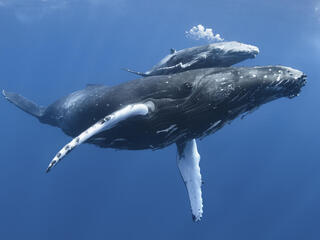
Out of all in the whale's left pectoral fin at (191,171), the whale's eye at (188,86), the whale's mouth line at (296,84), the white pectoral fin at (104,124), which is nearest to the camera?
the white pectoral fin at (104,124)

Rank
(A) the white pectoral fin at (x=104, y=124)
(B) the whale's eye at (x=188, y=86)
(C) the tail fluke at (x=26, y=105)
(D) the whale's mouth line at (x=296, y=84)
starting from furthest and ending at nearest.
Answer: (C) the tail fluke at (x=26, y=105), (B) the whale's eye at (x=188, y=86), (D) the whale's mouth line at (x=296, y=84), (A) the white pectoral fin at (x=104, y=124)

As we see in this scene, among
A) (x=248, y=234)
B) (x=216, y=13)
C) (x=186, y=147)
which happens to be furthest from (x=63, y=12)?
(x=186, y=147)

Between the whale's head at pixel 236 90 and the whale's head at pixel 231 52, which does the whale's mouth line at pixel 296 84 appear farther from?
the whale's head at pixel 231 52

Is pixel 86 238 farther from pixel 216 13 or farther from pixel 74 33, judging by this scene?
pixel 74 33

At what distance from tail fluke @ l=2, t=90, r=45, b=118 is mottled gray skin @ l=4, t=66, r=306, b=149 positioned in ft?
27.2

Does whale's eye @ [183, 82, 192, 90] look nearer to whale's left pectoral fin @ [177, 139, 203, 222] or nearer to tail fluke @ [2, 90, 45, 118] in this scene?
whale's left pectoral fin @ [177, 139, 203, 222]

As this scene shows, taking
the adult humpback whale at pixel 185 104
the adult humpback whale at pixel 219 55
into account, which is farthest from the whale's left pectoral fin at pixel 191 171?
the adult humpback whale at pixel 219 55

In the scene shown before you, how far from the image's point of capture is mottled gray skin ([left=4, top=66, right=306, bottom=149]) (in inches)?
229

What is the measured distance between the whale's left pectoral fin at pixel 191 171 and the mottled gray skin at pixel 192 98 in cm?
109

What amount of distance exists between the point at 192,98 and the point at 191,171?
8.61ft

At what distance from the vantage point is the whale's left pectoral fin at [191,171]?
7887mm

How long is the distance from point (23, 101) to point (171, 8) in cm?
2979

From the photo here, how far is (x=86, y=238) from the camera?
82.8 ft

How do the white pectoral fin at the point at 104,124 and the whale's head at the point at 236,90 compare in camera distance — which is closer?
the white pectoral fin at the point at 104,124
